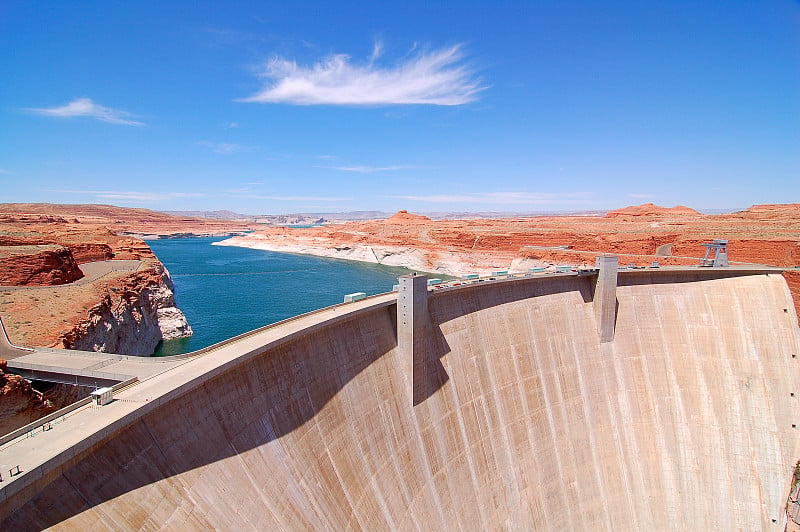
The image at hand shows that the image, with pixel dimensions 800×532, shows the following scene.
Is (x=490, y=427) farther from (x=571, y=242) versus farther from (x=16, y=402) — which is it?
(x=571, y=242)

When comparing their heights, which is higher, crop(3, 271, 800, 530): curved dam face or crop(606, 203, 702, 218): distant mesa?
crop(606, 203, 702, 218): distant mesa

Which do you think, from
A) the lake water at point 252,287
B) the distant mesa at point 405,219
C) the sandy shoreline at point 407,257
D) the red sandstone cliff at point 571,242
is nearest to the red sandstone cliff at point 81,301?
the lake water at point 252,287

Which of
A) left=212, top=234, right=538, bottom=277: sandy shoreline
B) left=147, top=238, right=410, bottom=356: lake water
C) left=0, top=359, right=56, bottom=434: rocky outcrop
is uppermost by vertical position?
left=0, top=359, right=56, bottom=434: rocky outcrop

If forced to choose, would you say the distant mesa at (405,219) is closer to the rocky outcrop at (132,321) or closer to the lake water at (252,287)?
the lake water at (252,287)

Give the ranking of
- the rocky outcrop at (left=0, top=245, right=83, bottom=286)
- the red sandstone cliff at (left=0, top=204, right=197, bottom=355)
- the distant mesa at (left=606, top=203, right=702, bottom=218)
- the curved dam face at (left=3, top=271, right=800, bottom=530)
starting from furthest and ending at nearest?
the distant mesa at (left=606, top=203, right=702, bottom=218)
the rocky outcrop at (left=0, top=245, right=83, bottom=286)
the red sandstone cliff at (left=0, top=204, right=197, bottom=355)
the curved dam face at (left=3, top=271, right=800, bottom=530)

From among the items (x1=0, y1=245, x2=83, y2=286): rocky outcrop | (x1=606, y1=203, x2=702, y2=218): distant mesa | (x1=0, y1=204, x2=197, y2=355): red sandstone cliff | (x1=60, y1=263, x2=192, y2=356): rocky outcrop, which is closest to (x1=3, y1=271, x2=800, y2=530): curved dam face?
(x1=0, y1=204, x2=197, y2=355): red sandstone cliff

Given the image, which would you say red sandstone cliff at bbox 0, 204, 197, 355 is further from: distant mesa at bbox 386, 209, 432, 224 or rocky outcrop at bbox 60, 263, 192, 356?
distant mesa at bbox 386, 209, 432, 224

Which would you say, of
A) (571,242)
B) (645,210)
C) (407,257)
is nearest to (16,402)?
(571,242)

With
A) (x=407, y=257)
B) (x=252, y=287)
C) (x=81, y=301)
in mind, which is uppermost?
(x=81, y=301)
